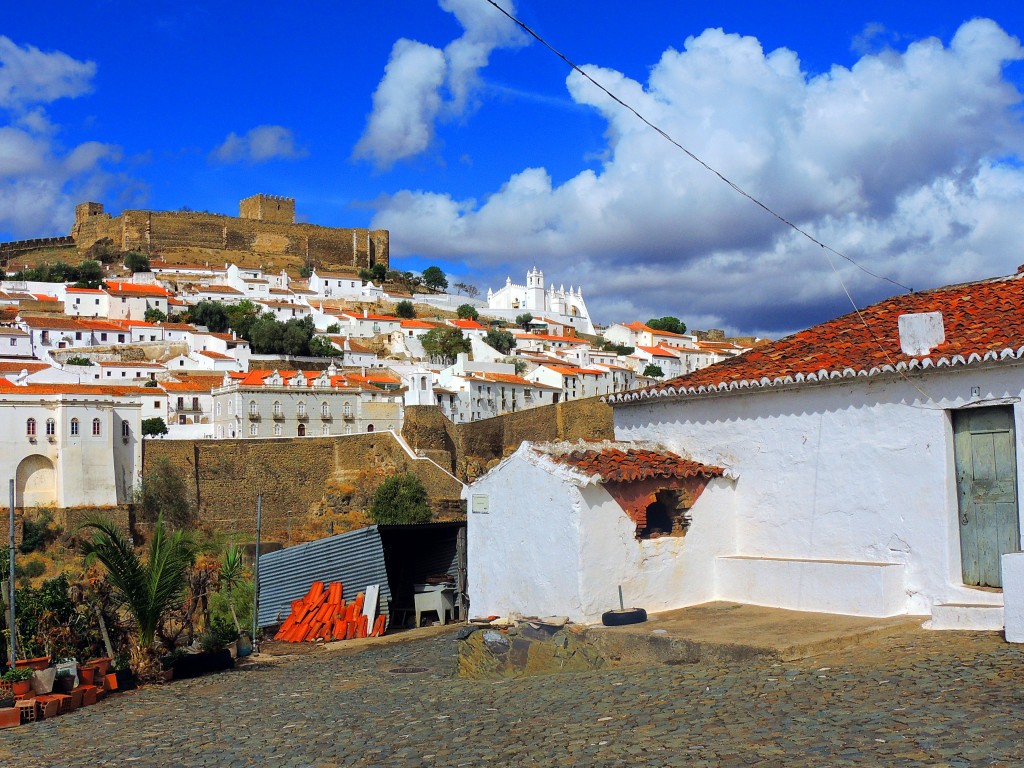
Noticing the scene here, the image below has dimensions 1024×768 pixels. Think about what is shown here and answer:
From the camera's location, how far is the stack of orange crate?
1405 cm

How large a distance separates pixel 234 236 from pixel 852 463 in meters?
102

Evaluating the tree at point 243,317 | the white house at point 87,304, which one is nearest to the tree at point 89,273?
the white house at point 87,304

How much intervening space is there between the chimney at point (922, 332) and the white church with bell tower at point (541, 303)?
89.4m

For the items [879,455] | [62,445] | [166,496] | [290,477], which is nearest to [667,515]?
[879,455]

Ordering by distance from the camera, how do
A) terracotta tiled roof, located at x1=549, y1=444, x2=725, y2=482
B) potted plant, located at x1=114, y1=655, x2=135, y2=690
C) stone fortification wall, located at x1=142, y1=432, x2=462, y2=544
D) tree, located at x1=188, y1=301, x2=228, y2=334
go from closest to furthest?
terracotta tiled roof, located at x1=549, y1=444, x2=725, y2=482, potted plant, located at x1=114, y1=655, x2=135, y2=690, stone fortification wall, located at x1=142, y1=432, x2=462, y2=544, tree, located at x1=188, y1=301, x2=228, y2=334

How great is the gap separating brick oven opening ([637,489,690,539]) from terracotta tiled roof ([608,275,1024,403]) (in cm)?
119

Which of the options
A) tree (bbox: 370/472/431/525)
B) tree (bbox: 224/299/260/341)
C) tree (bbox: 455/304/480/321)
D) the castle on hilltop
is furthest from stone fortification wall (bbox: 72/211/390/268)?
tree (bbox: 370/472/431/525)

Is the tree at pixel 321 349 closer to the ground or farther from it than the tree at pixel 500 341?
closer to the ground

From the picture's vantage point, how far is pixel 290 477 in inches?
1817

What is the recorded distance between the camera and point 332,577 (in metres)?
15.0

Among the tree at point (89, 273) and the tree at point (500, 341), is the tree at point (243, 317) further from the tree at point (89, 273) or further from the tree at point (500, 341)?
the tree at point (500, 341)

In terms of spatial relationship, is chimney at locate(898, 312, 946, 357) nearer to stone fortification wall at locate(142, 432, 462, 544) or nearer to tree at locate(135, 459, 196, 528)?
stone fortification wall at locate(142, 432, 462, 544)

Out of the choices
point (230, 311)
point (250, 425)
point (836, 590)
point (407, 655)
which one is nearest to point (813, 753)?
point (836, 590)

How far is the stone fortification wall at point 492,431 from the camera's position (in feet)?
144
